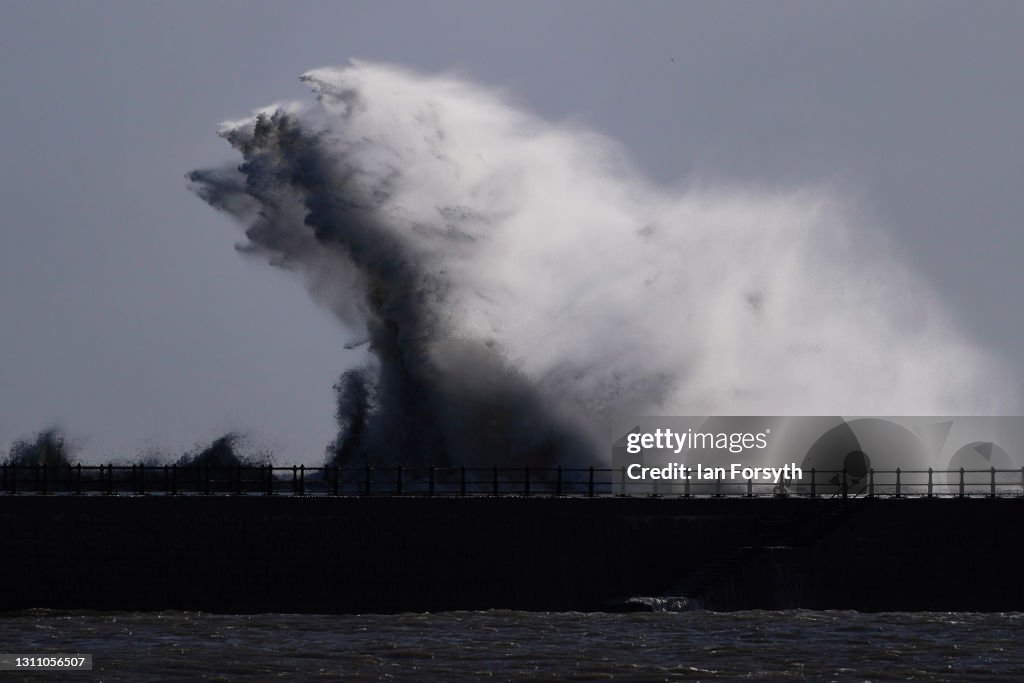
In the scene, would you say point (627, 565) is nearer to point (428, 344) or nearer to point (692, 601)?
point (692, 601)

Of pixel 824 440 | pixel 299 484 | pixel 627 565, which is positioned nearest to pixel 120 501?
pixel 299 484

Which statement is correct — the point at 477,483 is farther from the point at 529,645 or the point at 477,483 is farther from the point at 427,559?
the point at 529,645

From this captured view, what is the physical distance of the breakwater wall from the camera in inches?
1532

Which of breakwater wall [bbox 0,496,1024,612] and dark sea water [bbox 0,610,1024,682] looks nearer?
dark sea water [bbox 0,610,1024,682]

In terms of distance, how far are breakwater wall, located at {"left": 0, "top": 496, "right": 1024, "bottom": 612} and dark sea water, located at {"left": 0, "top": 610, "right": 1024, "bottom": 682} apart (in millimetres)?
538

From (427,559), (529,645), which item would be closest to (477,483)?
(427,559)

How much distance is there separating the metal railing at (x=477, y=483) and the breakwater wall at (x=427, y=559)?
0.81 meters

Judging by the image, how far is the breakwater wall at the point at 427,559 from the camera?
38.9 m

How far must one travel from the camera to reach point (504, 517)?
39125 mm

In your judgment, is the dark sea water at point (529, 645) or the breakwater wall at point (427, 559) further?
the breakwater wall at point (427, 559)

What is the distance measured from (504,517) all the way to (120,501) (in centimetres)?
806

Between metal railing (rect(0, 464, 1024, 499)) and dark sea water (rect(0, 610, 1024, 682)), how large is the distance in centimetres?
Answer: 305

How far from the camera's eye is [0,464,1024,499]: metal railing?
40000mm

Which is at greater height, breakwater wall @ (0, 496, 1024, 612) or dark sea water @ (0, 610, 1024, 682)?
breakwater wall @ (0, 496, 1024, 612)
